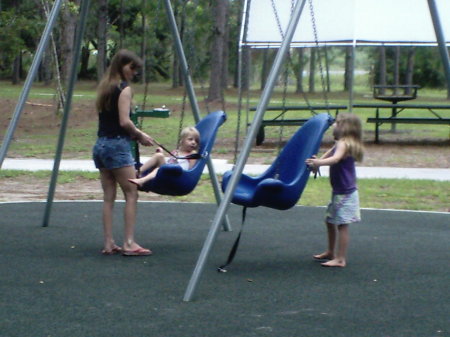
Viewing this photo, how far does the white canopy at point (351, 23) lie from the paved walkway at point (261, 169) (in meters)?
2.87

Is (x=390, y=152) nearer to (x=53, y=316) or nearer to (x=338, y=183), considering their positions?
(x=338, y=183)

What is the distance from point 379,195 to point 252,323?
6.66 metres

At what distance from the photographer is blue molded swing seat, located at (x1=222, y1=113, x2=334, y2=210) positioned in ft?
21.5

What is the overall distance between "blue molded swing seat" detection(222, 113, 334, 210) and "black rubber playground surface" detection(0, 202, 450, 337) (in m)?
0.52

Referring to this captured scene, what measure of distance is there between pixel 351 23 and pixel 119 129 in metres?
10.3

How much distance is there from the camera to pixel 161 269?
6746mm

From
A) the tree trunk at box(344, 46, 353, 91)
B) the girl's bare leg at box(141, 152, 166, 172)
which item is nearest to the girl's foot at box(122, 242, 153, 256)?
the girl's bare leg at box(141, 152, 166, 172)

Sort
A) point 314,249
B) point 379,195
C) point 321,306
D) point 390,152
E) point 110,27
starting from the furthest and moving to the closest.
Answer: point 110,27 → point 390,152 → point 379,195 → point 314,249 → point 321,306

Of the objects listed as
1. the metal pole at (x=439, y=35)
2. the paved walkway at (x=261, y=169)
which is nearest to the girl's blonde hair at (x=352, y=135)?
the metal pole at (x=439, y=35)

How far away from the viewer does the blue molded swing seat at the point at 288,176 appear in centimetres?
655

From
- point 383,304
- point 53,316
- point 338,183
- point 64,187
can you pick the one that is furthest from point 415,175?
point 53,316

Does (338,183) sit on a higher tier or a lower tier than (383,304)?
higher

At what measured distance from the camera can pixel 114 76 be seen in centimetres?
700

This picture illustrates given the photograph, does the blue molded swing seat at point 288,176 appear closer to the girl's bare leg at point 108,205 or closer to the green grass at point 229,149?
the girl's bare leg at point 108,205
